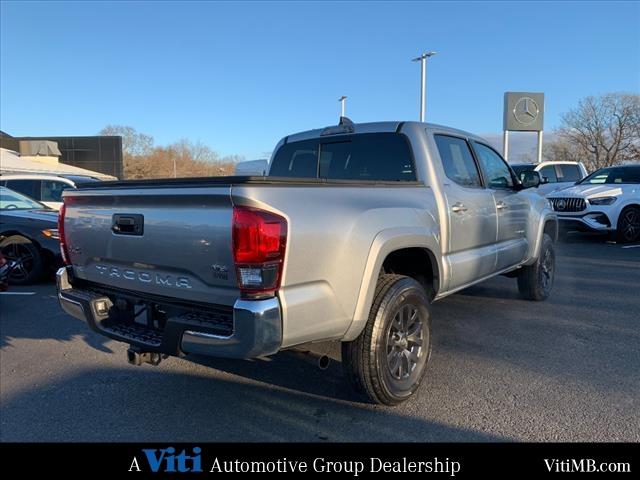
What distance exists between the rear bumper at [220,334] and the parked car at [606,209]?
35.2 ft

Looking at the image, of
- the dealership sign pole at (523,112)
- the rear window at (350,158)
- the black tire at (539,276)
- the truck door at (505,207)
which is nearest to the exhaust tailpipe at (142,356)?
the rear window at (350,158)

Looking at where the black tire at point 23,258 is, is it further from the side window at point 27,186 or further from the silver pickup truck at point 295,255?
the silver pickup truck at point 295,255

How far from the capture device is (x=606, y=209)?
10969mm

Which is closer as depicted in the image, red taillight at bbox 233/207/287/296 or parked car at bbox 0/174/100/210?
red taillight at bbox 233/207/287/296

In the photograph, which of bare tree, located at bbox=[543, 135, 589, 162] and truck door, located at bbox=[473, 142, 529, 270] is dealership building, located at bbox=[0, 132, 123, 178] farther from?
bare tree, located at bbox=[543, 135, 589, 162]

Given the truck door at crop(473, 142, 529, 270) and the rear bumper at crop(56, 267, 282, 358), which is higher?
the truck door at crop(473, 142, 529, 270)

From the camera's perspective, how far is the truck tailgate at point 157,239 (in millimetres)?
2514

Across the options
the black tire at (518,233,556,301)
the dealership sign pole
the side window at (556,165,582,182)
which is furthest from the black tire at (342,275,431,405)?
the dealership sign pole

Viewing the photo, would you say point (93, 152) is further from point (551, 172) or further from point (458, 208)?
point (458, 208)

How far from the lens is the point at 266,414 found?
323cm

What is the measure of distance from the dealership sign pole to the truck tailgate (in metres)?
22.6

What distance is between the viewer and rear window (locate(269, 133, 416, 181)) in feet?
13.1

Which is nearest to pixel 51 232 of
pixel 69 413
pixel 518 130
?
pixel 69 413
